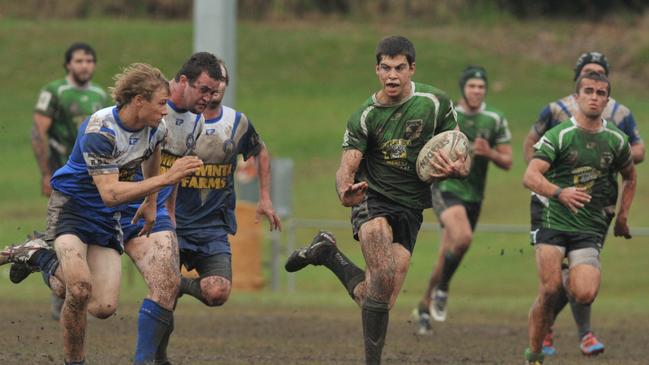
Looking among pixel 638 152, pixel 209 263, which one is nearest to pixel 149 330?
pixel 209 263

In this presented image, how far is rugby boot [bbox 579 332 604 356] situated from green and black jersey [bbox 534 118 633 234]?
5.45 ft

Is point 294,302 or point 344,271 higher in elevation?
point 344,271

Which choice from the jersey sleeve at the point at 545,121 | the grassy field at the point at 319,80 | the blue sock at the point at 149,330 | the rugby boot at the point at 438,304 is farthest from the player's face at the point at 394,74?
the grassy field at the point at 319,80

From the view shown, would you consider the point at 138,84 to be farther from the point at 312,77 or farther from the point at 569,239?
the point at 312,77

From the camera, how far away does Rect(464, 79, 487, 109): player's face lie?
14.0 meters

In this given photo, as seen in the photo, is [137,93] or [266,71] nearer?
[137,93]

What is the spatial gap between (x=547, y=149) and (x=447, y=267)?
3843mm

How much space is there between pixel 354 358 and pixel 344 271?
4.84ft

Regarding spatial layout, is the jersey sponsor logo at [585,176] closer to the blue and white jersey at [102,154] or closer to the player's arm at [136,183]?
the blue and white jersey at [102,154]

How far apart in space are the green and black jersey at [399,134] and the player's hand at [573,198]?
1.04 meters

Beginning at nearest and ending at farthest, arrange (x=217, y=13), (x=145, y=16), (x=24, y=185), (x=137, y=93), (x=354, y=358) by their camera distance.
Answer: (x=137, y=93) → (x=354, y=358) → (x=217, y=13) → (x=24, y=185) → (x=145, y=16)

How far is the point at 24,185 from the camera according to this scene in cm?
3127

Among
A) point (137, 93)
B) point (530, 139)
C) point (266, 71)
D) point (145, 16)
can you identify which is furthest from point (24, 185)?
point (137, 93)

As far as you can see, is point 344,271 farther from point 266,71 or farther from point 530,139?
point 266,71
